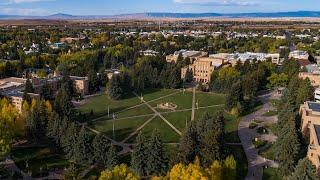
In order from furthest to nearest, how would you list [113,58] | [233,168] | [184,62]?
[113,58] < [184,62] < [233,168]

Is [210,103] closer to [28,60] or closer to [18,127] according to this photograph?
[18,127]

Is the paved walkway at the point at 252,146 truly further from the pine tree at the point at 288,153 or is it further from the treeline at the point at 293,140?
the pine tree at the point at 288,153

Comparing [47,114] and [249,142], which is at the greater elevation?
[47,114]

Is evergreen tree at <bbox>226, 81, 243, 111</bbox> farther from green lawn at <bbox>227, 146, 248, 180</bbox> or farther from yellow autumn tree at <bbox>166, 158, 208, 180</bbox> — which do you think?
yellow autumn tree at <bbox>166, 158, 208, 180</bbox>

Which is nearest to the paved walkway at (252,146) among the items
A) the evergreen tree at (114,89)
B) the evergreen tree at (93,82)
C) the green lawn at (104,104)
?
the green lawn at (104,104)

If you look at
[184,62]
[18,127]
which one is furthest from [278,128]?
[184,62]

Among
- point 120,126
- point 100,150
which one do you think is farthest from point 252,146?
point 100,150

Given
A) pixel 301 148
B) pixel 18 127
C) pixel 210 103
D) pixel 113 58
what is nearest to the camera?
pixel 301 148

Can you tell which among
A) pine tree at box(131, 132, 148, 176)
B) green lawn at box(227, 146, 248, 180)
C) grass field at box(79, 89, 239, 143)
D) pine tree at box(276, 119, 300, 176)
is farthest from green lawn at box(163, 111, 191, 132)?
pine tree at box(276, 119, 300, 176)
